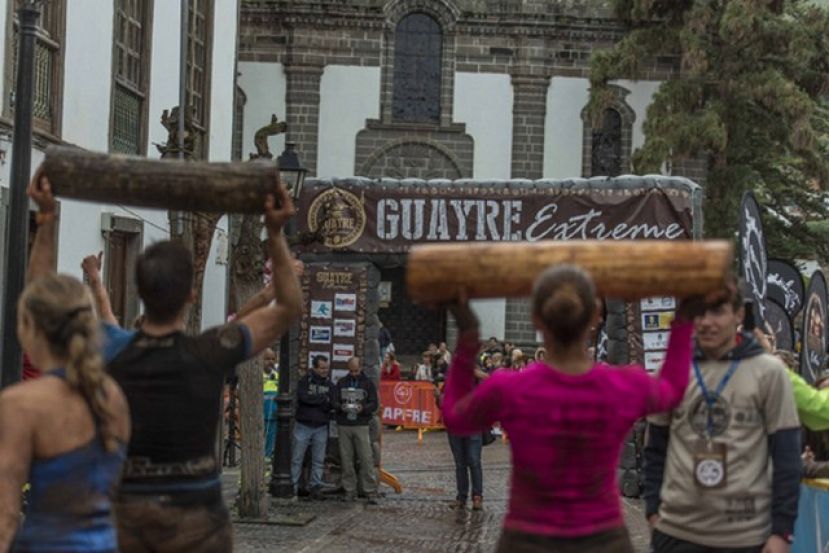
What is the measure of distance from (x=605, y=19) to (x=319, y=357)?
25.9m

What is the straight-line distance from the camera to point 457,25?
42.2 metres

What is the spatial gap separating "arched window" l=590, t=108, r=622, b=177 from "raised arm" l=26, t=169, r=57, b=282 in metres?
36.7

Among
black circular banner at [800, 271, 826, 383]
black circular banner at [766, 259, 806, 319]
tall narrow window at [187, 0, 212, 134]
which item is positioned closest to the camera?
black circular banner at [800, 271, 826, 383]

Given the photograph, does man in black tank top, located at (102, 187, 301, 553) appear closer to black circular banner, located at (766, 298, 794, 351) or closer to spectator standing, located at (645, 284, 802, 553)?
spectator standing, located at (645, 284, 802, 553)

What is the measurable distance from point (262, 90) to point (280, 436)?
85.1ft

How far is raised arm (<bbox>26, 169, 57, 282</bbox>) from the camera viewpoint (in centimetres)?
548

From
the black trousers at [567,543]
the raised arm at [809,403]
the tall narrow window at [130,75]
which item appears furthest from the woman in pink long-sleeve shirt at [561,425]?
the tall narrow window at [130,75]

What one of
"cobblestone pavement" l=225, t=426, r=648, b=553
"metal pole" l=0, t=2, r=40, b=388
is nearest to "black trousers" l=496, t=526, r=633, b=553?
"metal pole" l=0, t=2, r=40, b=388

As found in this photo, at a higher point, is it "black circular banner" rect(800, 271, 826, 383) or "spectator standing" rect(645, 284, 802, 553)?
"black circular banner" rect(800, 271, 826, 383)

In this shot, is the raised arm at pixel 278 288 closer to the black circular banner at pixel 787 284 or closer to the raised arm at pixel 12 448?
the raised arm at pixel 12 448

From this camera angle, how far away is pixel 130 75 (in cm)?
2227

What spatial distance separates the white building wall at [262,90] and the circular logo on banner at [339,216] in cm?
2414

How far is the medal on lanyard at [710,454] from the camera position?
19.9 ft

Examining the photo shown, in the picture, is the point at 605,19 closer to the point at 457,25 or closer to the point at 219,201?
the point at 457,25
